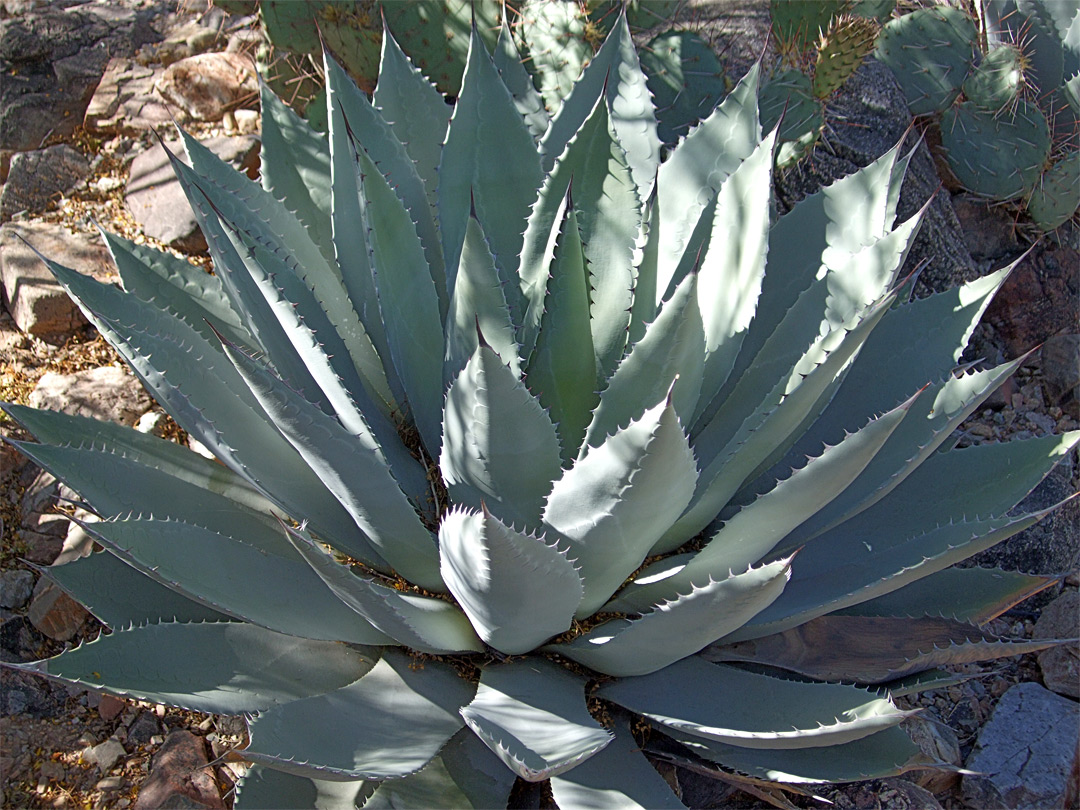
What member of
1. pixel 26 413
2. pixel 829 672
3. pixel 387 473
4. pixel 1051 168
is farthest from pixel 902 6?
pixel 26 413

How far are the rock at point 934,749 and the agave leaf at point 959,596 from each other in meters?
0.24

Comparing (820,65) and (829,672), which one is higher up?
(820,65)

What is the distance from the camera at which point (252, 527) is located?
5.48 feet

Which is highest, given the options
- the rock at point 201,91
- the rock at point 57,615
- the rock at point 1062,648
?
the rock at point 201,91

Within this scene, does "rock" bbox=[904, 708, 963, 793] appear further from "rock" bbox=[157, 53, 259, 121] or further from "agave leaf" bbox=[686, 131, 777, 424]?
"rock" bbox=[157, 53, 259, 121]

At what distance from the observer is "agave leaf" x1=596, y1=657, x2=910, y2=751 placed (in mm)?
1286

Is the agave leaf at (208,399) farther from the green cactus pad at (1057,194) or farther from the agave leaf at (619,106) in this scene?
the green cactus pad at (1057,194)

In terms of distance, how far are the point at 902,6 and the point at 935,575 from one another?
2.49m

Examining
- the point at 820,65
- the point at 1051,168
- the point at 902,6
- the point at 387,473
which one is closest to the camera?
the point at 387,473

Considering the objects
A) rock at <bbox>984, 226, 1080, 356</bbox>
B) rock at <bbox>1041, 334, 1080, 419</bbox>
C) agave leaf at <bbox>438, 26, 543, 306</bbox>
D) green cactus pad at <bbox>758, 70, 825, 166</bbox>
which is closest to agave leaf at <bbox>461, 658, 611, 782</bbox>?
agave leaf at <bbox>438, 26, 543, 306</bbox>

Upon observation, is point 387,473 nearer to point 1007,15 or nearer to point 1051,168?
point 1051,168

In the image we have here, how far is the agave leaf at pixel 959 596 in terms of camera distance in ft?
5.53

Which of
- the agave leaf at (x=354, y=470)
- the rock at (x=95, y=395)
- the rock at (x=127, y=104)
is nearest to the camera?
the agave leaf at (x=354, y=470)

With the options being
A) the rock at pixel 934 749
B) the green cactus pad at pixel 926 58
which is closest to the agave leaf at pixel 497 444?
the rock at pixel 934 749
